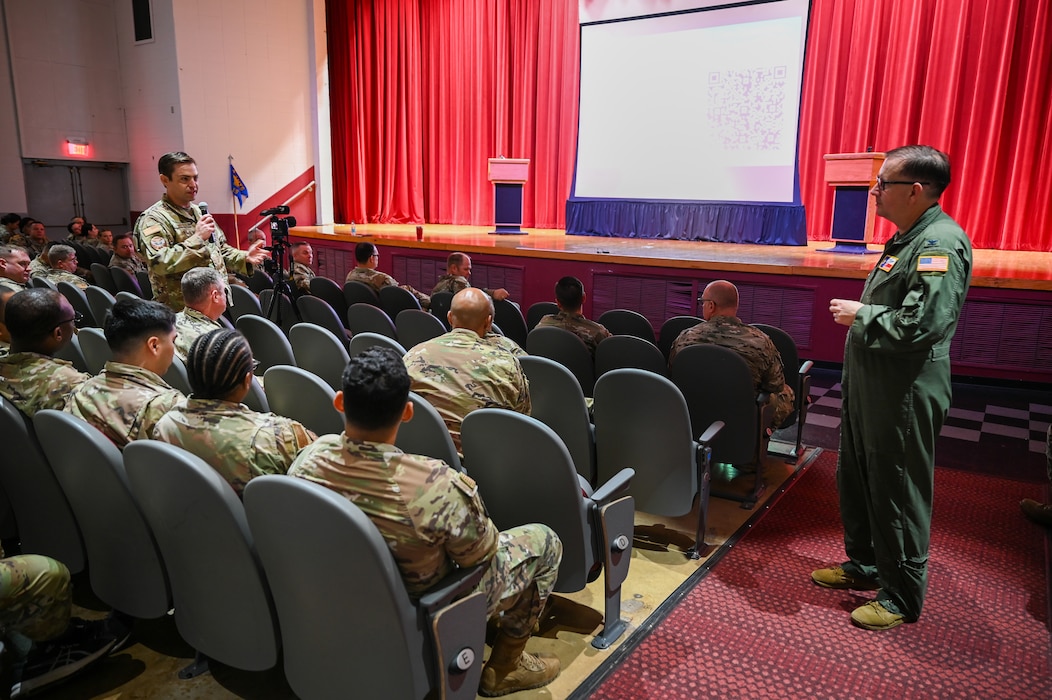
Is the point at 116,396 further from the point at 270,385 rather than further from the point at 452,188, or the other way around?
the point at 452,188

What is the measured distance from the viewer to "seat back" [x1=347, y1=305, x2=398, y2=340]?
4258 mm

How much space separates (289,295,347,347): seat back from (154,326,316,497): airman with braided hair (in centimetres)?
264

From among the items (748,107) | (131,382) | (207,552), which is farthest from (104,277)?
(748,107)

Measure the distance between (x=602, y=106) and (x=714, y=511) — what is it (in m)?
7.45

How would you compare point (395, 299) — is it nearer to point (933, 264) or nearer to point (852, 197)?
point (933, 264)

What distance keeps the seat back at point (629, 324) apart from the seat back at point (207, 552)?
2851 millimetres

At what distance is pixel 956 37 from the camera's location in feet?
23.6

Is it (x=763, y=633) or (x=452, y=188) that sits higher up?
(x=452, y=188)

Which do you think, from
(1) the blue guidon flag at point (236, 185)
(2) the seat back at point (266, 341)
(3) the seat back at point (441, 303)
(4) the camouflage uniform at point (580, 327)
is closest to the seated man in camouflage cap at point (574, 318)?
(4) the camouflage uniform at point (580, 327)

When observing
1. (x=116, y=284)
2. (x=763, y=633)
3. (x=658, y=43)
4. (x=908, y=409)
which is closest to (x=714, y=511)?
(x=763, y=633)

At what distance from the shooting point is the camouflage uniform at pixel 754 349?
305cm

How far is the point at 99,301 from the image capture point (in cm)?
448

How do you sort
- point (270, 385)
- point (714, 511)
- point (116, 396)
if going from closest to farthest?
point (116, 396) → point (270, 385) → point (714, 511)

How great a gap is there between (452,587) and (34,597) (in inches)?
45.8
